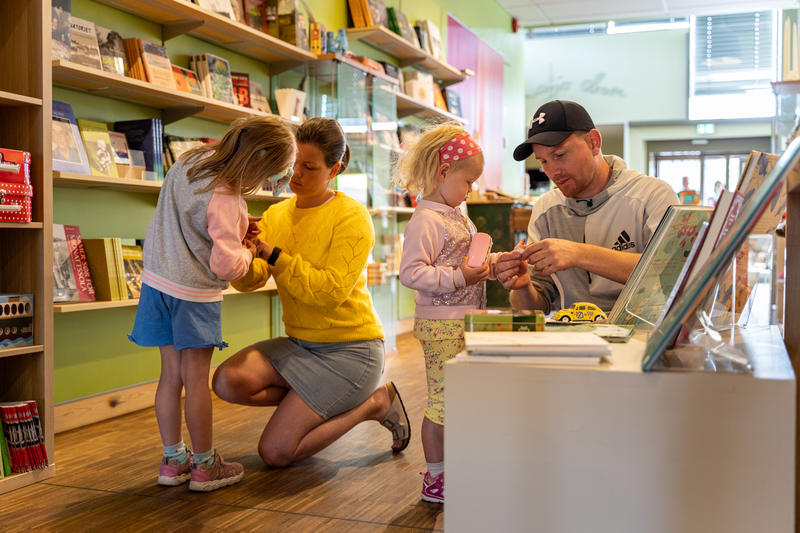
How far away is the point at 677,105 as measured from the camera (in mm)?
11172

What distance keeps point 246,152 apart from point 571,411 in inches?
58.6

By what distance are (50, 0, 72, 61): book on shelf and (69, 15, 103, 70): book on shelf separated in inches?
1.2

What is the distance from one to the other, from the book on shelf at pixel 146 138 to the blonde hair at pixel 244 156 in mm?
1168

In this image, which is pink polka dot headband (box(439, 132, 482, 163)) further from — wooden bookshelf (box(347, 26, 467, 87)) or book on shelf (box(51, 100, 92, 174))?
wooden bookshelf (box(347, 26, 467, 87))

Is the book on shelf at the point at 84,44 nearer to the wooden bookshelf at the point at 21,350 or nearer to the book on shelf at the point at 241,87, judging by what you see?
the book on shelf at the point at 241,87

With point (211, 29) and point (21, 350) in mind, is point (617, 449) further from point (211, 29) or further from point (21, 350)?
point (211, 29)

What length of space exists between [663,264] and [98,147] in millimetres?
2452

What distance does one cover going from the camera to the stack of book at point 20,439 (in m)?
2.28

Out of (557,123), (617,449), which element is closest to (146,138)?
(557,123)

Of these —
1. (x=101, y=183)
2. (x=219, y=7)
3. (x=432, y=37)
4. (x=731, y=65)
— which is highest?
(x=731, y=65)

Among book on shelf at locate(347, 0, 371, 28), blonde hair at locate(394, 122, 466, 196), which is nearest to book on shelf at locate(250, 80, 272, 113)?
book on shelf at locate(347, 0, 371, 28)

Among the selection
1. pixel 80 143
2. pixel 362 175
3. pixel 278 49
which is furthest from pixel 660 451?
pixel 362 175

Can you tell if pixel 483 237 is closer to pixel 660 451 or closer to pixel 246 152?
pixel 246 152

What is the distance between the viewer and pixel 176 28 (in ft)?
11.6
